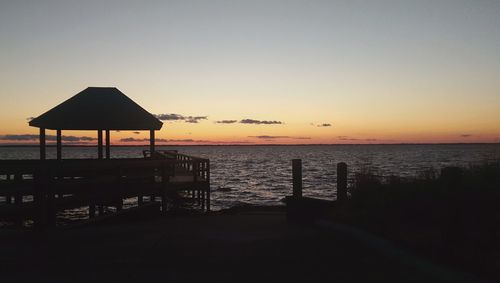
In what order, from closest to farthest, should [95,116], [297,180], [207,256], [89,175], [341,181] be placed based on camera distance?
[207,256] < [297,180] < [341,181] < [89,175] < [95,116]

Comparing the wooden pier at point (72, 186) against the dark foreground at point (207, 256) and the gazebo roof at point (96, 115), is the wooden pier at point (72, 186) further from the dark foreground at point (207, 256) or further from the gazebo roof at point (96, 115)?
the gazebo roof at point (96, 115)

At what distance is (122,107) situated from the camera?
1736 centimetres

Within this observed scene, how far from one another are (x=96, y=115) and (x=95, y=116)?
6 cm

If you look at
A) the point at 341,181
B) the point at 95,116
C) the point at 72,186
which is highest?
the point at 95,116

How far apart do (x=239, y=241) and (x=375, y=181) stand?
4.34 meters

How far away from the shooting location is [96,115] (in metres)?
16.5

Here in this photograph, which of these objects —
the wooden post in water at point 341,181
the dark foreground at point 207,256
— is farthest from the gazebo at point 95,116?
the wooden post in water at point 341,181

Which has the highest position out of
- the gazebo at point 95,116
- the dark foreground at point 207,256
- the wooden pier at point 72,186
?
the gazebo at point 95,116

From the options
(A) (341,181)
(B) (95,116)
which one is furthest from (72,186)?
(A) (341,181)

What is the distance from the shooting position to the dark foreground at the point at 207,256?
542cm

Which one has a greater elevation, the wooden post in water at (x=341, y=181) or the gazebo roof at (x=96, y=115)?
the gazebo roof at (x=96, y=115)

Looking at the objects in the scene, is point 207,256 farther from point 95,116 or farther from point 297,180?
point 95,116

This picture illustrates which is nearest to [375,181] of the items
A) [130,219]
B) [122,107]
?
[130,219]

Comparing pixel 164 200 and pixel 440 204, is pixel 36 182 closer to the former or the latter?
pixel 164 200
